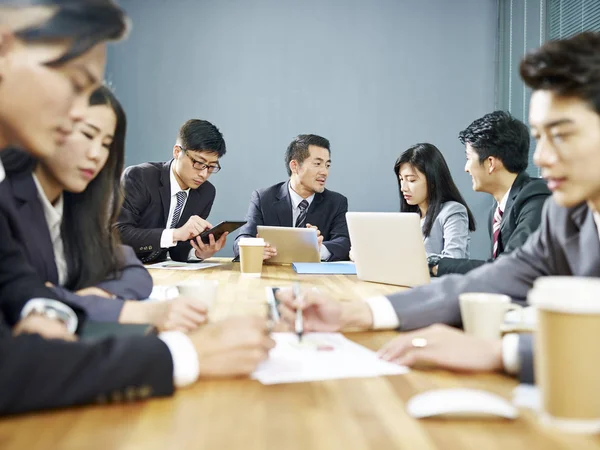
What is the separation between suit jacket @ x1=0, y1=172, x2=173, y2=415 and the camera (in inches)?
25.9

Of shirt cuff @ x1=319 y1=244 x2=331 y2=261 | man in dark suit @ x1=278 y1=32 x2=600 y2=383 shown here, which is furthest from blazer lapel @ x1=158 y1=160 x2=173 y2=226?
man in dark suit @ x1=278 y1=32 x2=600 y2=383

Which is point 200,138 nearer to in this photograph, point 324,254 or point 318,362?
point 324,254

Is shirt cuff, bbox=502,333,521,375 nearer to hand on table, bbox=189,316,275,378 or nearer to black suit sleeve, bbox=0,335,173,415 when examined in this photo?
hand on table, bbox=189,316,275,378

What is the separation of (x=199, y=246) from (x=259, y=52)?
7.60 feet

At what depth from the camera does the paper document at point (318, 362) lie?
33.3 inches

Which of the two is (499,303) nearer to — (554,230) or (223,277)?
(554,230)

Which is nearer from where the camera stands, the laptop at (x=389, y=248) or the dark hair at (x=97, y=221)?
the dark hair at (x=97, y=221)

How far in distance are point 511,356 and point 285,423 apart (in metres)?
0.38

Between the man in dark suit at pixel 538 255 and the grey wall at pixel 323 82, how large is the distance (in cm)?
341

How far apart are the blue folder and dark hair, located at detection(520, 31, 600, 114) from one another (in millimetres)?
1328

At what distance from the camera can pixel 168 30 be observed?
15.3 feet

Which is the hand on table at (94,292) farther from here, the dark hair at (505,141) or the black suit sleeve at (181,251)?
the dark hair at (505,141)

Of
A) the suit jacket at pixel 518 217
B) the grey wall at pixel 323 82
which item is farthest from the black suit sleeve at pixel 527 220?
the grey wall at pixel 323 82

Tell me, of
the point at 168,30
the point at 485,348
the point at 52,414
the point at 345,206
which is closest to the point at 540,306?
the point at 485,348
